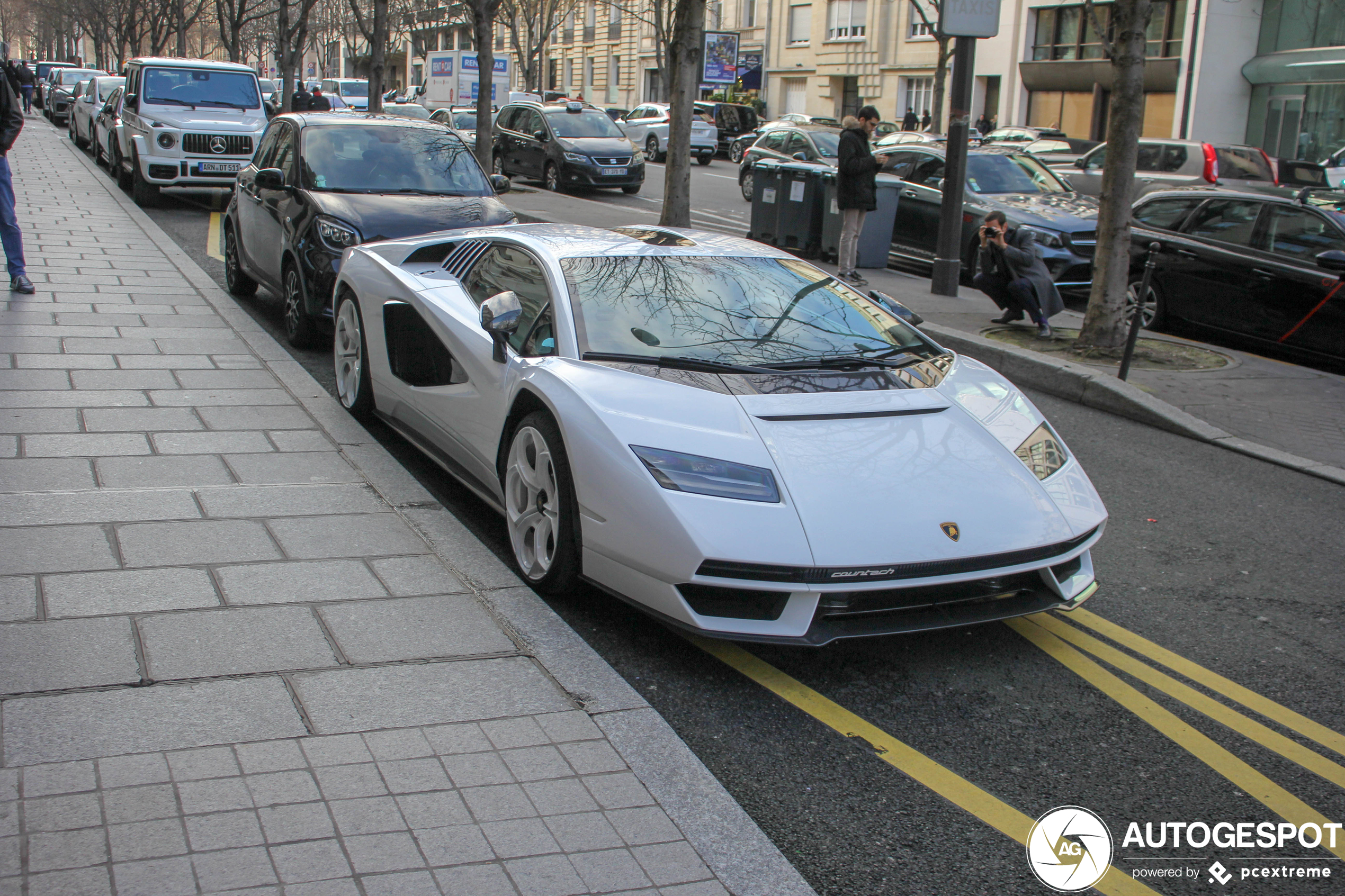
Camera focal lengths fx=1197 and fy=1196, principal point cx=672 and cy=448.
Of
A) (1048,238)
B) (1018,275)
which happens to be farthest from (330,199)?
(1048,238)

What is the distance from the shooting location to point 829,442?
3.88 m

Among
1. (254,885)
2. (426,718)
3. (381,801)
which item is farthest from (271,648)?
(254,885)

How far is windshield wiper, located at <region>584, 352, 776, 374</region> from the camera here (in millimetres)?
4285

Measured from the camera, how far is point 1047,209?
43.1 ft

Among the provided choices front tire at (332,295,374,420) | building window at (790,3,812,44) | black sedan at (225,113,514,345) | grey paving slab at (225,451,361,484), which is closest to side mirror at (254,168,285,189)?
black sedan at (225,113,514,345)

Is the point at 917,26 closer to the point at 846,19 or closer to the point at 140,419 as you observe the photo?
the point at 846,19

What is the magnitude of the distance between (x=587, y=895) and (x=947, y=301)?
32.4ft

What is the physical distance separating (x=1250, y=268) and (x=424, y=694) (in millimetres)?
8597

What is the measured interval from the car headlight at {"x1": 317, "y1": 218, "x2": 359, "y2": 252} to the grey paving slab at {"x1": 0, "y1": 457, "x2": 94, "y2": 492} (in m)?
2.95

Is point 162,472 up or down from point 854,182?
down

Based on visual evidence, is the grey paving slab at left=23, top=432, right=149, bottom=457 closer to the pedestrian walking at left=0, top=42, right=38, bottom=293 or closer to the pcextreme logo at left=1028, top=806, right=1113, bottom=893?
the pedestrian walking at left=0, top=42, right=38, bottom=293

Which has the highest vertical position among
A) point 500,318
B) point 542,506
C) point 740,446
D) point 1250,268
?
point 500,318

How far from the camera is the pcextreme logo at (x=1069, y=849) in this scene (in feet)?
9.34

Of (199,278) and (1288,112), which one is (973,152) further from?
(1288,112)
